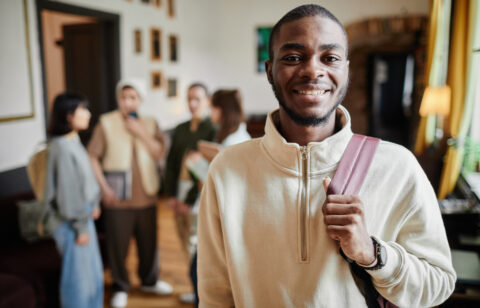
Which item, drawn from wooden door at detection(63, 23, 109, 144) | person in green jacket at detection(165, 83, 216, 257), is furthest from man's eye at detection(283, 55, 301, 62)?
wooden door at detection(63, 23, 109, 144)

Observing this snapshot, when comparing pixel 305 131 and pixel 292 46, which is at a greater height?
pixel 292 46

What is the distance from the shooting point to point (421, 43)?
23.4ft

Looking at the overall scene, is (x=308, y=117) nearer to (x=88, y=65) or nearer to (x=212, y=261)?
(x=212, y=261)

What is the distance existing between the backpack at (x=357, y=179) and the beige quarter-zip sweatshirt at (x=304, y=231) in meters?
0.02

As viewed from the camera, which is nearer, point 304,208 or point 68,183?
point 304,208

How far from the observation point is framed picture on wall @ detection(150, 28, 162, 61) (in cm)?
543

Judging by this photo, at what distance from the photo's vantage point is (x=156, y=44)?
5.53 m

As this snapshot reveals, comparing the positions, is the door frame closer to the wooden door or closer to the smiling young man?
the wooden door

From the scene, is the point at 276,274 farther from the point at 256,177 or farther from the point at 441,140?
the point at 441,140

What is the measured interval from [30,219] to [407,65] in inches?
283

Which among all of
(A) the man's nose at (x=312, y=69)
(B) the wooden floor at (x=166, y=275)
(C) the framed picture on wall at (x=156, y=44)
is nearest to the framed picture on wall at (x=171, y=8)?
(C) the framed picture on wall at (x=156, y=44)

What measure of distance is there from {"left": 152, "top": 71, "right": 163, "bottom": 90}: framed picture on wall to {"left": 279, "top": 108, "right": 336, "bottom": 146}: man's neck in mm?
4767

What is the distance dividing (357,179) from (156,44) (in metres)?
5.12

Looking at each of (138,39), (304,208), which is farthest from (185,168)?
(138,39)
